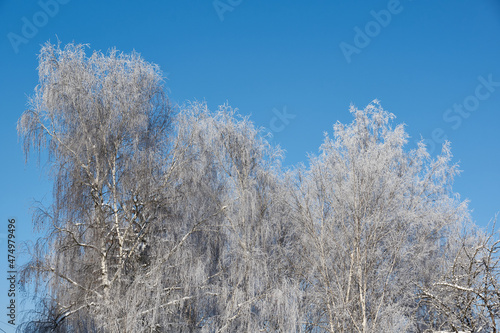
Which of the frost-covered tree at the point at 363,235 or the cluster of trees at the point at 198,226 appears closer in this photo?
the cluster of trees at the point at 198,226

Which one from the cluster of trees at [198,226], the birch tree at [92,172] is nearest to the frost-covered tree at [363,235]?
the cluster of trees at [198,226]

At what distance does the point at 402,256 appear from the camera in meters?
14.1

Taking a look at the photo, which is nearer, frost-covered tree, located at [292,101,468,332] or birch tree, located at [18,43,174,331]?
birch tree, located at [18,43,174,331]

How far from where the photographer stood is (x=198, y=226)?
1280 centimetres

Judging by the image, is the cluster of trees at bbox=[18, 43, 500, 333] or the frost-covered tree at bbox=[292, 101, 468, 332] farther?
the frost-covered tree at bbox=[292, 101, 468, 332]

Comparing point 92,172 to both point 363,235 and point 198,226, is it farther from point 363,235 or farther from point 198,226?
point 363,235

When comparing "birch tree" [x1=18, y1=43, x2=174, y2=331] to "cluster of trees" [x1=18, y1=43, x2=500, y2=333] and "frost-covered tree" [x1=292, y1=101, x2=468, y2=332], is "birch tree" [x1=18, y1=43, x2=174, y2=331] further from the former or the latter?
"frost-covered tree" [x1=292, y1=101, x2=468, y2=332]

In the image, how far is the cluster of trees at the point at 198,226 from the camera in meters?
11.0

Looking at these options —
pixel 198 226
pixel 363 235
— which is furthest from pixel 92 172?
pixel 363 235

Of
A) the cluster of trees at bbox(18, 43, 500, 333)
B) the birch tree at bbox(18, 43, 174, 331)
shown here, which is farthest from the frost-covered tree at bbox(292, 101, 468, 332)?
the birch tree at bbox(18, 43, 174, 331)

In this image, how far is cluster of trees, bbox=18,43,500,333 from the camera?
10953 millimetres

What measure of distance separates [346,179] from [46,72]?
309 inches

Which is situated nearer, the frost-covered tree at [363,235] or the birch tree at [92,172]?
the birch tree at [92,172]

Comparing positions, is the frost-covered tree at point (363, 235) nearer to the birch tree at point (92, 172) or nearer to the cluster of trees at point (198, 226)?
the cluster of trees at point (198, 226)
